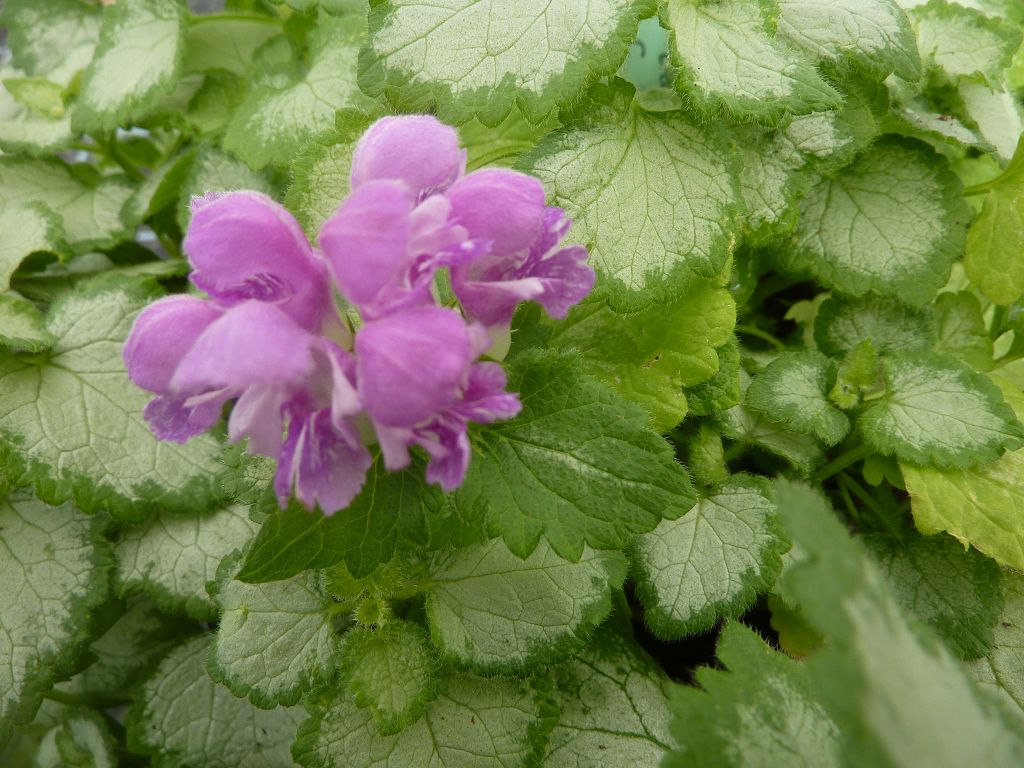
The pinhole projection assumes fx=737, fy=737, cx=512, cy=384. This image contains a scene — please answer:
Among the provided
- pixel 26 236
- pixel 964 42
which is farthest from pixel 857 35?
pixel 26 236

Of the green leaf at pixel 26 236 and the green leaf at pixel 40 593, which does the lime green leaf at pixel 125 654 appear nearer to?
the green leaf at pixel 40 593

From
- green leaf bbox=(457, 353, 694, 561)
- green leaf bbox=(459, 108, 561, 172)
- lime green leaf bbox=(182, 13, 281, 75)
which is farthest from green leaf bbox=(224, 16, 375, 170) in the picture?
green leaf bbox=(457, 353, 694, 561)

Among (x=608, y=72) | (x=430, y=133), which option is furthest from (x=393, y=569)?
(x=608, y=72)

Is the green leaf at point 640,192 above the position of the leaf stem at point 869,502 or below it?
above

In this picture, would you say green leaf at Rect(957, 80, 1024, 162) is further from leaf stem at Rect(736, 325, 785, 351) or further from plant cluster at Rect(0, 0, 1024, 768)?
leaf stem at Rect(736, 325, 785, 351)

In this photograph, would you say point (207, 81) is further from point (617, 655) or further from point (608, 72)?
point (617, 655)

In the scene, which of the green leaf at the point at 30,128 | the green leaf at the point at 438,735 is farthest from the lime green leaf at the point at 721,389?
the green leaf at the point at 30,128
